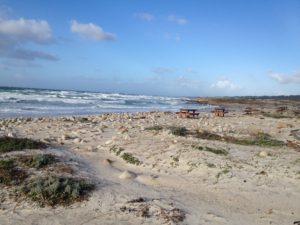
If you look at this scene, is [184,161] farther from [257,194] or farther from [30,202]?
[30,202]

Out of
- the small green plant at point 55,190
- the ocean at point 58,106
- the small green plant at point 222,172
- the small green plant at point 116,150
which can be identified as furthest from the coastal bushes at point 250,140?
the ocean at point 58,106

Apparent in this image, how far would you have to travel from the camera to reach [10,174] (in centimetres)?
734

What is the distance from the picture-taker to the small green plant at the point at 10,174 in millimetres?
7047

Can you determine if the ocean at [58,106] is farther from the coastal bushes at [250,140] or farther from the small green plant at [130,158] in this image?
the small green plant at [130,158]

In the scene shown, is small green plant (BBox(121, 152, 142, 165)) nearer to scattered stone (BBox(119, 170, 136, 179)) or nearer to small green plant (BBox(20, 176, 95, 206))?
scattered stone (BBox(119, 170, 136, 179))

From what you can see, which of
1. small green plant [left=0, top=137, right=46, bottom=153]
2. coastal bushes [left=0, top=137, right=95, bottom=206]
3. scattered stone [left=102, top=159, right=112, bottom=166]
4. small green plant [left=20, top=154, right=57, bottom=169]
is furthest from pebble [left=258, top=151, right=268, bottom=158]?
small green plant [left=0, top=137, right=46, bottom=153]

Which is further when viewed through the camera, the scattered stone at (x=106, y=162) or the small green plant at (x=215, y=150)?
the small green plant at (x=215, y=150)

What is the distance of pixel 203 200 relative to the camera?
6875mm

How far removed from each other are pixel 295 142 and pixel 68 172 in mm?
7989

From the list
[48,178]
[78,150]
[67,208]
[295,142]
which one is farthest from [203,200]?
[295,142]

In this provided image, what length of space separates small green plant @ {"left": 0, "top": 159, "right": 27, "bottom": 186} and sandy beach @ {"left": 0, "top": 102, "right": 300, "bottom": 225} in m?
0.42

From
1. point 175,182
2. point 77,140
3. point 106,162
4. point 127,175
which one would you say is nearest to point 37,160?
point 106,162

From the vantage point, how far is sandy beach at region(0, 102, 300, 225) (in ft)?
19.6

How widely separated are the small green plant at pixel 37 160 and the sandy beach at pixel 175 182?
1.82 ft
